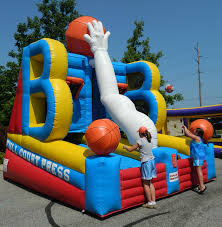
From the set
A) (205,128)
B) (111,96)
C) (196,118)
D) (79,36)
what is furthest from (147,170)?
(196,118)

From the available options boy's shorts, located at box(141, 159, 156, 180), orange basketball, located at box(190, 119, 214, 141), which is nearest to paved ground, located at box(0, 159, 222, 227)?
boy's shorts, located at box(141, 159, 156, 180)

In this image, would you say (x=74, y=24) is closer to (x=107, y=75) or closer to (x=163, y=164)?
(x=107, y=75)

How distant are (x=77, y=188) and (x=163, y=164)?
1.63m

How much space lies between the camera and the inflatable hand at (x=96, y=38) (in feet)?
20.3

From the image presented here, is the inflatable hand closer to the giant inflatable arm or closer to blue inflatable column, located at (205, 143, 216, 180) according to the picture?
the giant inflatable arm

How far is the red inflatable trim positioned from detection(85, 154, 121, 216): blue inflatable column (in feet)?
0.71

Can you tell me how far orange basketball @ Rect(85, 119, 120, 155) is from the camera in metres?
3.73

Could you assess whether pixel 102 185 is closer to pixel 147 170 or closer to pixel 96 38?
pixel 147 170

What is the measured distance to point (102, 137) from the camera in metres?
3.73

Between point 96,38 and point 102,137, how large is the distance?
132 inches

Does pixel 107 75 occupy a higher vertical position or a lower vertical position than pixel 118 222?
higher

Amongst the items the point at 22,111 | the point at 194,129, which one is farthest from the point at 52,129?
the point at 194,129

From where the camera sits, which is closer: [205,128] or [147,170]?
[147,170]

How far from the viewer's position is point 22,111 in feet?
18.3
